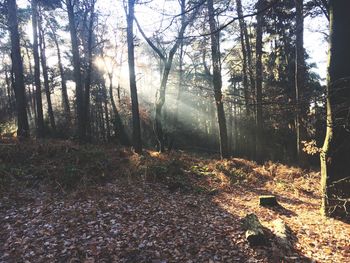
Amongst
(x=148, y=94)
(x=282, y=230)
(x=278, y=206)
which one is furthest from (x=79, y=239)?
(x=148, y=94)

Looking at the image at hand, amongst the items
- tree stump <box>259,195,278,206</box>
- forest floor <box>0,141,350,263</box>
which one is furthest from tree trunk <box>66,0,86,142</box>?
tree stump <box>259,195,278,206</box>

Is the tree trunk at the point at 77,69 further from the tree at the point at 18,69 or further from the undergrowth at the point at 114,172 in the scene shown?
the undergrowth at the point at 114,172

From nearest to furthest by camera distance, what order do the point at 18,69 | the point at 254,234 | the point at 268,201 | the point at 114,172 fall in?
1. the point at 254,234
2. the point at 268,201
3. the point at 114,172
4. the point at 18,69

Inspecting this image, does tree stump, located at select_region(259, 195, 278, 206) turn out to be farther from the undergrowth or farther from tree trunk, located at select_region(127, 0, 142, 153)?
tree trunk, located at select_region(127, 0, 142, 153)

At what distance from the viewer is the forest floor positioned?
598cm

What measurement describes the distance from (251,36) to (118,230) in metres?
19.8

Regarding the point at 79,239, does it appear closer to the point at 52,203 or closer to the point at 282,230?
the point at 52,203

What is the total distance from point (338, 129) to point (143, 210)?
4.93 meters

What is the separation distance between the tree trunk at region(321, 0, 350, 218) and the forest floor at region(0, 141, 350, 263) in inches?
26.2

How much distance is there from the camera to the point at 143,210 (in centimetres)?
805

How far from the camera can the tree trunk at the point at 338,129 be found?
22.4ft

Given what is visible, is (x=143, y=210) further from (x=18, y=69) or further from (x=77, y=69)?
(x=77, y=69)

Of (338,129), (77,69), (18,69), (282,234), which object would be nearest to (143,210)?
(282,234)

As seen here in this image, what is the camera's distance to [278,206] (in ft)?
28.9
